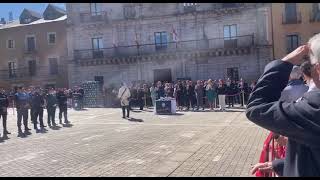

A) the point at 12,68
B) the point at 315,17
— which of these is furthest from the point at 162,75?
the point at 12,68

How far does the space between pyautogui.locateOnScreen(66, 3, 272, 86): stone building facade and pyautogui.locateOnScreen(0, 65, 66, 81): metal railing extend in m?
7.38

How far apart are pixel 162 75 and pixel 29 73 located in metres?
20.7

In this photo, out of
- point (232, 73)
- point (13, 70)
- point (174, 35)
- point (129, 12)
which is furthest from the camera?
point (13, 70)

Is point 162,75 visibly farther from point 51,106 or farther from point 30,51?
point 51,106

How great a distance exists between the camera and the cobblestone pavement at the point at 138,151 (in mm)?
8516

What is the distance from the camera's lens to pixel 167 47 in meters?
42.3

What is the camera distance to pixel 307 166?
2.25 meters

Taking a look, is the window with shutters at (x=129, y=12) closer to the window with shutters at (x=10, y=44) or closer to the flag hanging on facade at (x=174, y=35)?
the flag hanging on facade at (x=174, y=35)

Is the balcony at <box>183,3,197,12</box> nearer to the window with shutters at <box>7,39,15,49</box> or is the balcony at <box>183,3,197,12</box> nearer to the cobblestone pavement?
the window with shutters at <box>7,39,15,49</box>

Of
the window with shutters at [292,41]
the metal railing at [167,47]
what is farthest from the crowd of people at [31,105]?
the window with shutters at [292,41]

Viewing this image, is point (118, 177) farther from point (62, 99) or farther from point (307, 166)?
point (62, 99)

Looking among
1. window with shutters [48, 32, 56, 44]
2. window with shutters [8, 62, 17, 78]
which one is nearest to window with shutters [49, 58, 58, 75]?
window with shutters [48, 32, 56, 44]

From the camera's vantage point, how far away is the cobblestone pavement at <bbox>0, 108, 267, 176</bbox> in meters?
8.52

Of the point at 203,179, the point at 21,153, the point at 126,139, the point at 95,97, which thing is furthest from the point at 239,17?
the point at 203,179
